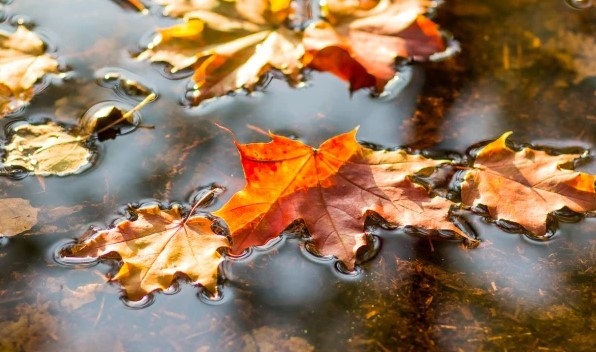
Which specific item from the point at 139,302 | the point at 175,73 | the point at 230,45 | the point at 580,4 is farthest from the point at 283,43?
the point at 580,4

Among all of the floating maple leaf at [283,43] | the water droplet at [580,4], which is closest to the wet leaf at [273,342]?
the floating maple leaf at [283,43]

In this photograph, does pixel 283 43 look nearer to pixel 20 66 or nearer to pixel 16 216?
pixel 20 66

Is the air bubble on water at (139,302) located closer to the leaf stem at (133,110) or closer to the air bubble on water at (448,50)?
the leaf stem at (133,110)

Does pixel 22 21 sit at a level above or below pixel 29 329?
above

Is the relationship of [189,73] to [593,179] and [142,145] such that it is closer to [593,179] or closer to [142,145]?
[142,145]

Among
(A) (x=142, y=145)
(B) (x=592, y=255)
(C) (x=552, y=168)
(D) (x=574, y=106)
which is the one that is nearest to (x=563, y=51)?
(D) (x=574, y=106)

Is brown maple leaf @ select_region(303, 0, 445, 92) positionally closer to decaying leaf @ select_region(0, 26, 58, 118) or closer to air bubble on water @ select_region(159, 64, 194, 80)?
air bubble on water @ select_region(159, 64, 194, 80)
